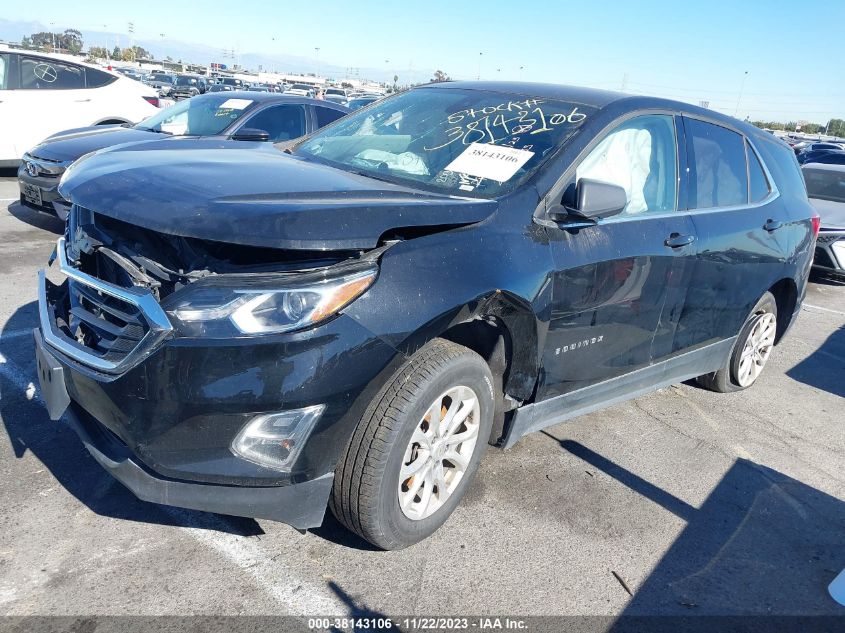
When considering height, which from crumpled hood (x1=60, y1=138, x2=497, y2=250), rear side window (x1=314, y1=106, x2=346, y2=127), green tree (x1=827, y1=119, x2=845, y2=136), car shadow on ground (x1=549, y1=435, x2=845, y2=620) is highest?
crumpled hood (x1=60, y1=138, x2=497, y2=250)

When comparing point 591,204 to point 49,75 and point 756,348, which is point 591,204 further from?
point 49,75

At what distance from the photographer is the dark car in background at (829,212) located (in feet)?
29.3

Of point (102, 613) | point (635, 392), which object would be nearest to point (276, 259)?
point (102, 613)

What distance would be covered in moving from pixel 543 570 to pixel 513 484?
0.63 meters

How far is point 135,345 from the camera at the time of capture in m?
2.32

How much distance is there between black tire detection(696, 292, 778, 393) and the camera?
4.67m

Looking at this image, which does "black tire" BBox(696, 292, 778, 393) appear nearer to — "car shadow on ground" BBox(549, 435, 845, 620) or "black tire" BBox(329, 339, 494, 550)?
"car shadow on ground" BBox(549, 435, 845, 620)

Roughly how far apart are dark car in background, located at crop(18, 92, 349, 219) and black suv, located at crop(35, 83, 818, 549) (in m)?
4.19

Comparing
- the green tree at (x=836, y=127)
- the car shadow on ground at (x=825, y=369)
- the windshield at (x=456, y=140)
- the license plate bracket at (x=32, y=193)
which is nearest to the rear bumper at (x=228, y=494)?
the windshield at (x=456, y=140)

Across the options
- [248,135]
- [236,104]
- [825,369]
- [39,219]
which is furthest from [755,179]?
[39,219]

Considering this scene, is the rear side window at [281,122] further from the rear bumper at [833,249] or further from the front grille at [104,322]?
the rear bumper at [833,249]

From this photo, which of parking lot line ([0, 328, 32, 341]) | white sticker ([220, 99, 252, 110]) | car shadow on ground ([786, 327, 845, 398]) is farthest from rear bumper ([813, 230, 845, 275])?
Result: parking lot line ([0, 328, 32, 341])

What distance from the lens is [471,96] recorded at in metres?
3.85

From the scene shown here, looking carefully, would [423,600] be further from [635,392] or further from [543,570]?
[635,392]
